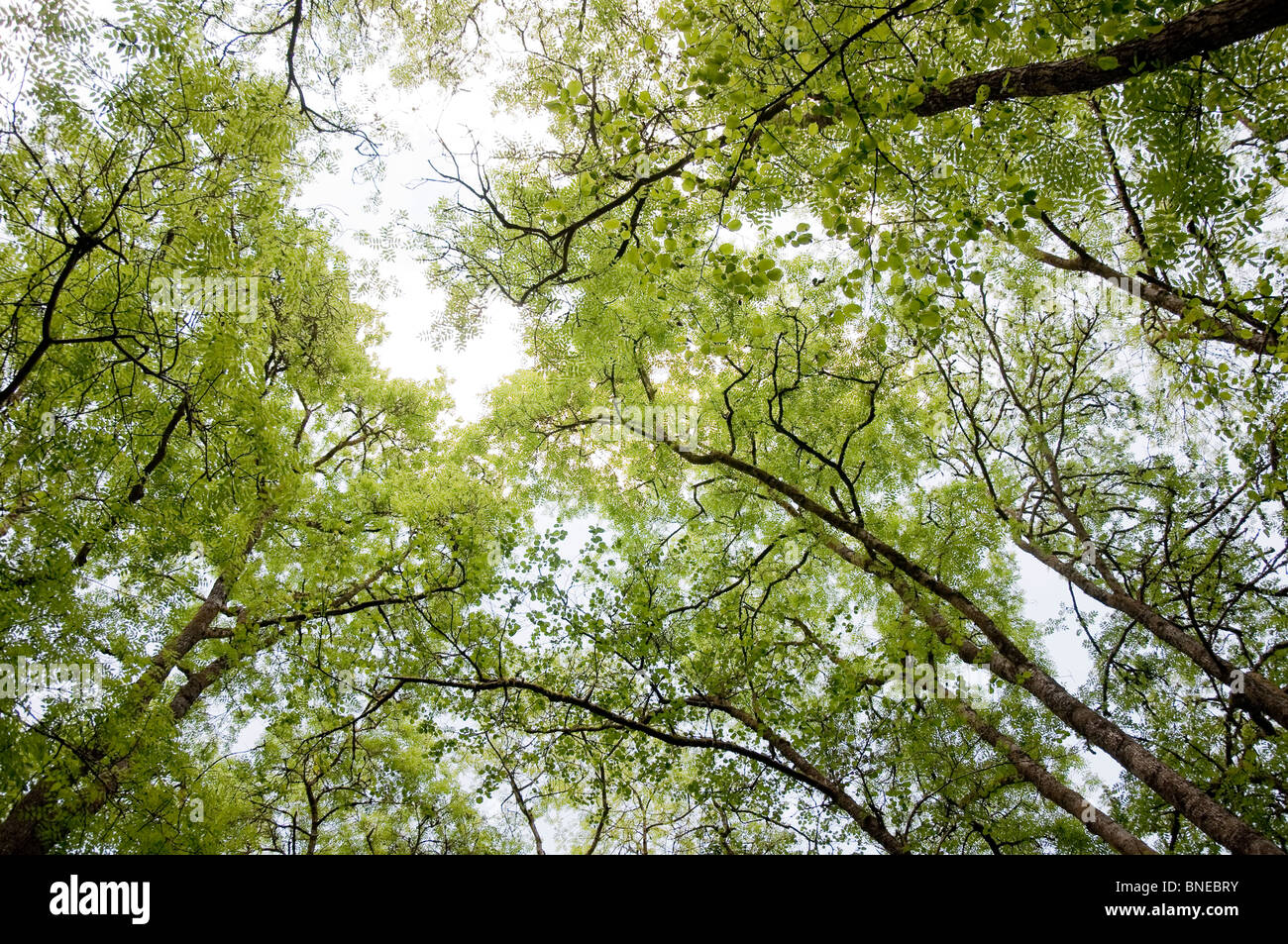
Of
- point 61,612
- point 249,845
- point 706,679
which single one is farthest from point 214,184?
point 249,845

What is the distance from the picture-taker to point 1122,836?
17.4 ft

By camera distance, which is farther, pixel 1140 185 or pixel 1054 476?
pixel 1054 476

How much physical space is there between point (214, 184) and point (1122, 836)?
963 centimetres

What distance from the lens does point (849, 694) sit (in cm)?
606

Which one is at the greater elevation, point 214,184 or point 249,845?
point 214,184

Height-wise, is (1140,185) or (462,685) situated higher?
(1140,185)

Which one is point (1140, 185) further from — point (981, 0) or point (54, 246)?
point (54, 246)

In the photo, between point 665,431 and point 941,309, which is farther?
point 665,431

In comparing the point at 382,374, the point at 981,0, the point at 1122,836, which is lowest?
the point at 1122,836

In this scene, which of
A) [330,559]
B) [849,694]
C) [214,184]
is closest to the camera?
[214,184]

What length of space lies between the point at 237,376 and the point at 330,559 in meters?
3.05

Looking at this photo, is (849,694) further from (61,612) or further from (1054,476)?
(61,612)
